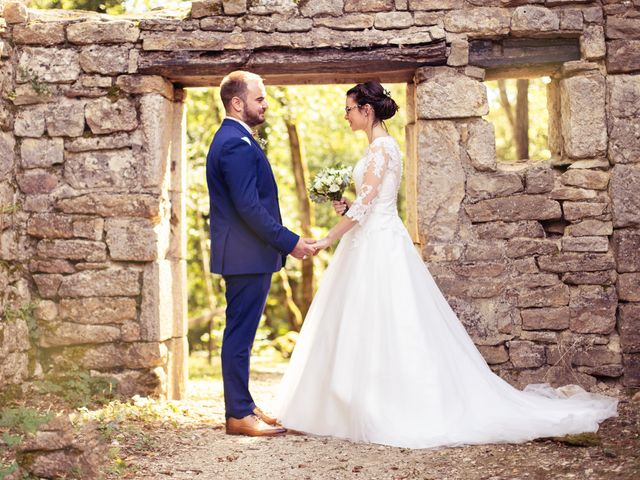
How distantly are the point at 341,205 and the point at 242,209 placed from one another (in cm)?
74

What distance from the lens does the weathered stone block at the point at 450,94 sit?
5461 millimetres

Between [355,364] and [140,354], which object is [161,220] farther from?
[355,364]

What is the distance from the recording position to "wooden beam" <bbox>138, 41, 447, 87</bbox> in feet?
17.8

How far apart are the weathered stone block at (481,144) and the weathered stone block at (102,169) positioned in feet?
7.99

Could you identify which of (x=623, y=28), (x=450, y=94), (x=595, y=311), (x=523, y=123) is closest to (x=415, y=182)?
(x=450, y=94)

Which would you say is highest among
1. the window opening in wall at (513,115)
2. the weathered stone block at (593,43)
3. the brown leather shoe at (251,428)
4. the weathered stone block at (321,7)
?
the window opening in wall at (513,115)

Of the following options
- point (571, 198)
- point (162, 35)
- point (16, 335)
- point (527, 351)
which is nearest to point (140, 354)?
point (16, 335)

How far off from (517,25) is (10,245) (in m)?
3.96

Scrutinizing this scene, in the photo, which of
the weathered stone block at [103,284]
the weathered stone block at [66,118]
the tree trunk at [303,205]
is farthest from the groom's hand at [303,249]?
the tree trunk at [303,205]

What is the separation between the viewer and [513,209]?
5484 mm

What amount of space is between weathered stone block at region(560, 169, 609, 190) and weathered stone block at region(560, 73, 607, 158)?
122 millimetres

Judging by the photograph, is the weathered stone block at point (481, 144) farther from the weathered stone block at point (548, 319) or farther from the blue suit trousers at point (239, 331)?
the blue suit trousers at point (239, 331)

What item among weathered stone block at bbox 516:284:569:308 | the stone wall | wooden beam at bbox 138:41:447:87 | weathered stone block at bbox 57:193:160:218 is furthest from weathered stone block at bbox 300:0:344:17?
weathered stone block at bbox 516:284:569:308

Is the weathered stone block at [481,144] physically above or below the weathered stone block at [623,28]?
below
